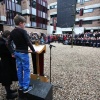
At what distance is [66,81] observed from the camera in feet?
11.0

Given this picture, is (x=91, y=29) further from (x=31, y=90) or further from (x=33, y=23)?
(x=31, y=90)

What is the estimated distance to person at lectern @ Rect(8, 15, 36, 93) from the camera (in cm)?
199

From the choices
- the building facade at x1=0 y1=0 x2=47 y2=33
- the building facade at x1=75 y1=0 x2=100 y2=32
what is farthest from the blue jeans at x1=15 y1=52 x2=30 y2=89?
the building facade at x1=75 y1=0 x2=100 y2=32

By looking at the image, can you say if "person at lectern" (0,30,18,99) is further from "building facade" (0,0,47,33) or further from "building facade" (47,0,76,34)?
"building facade" (47,0,76,34)

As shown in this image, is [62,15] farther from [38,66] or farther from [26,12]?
[38,66]

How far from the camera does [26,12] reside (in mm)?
20859

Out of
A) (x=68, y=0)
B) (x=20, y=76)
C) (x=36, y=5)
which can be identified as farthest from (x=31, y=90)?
(x=68, y=0)

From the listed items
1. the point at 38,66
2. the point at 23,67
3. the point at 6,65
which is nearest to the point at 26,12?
the point at 38,66

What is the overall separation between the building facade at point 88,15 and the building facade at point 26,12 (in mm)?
8111

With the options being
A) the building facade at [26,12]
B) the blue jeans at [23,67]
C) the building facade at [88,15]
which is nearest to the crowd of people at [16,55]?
the blue jeans at [23,67]

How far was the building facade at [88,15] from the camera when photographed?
23533mm

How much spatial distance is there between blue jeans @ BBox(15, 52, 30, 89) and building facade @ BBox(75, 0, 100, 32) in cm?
2342

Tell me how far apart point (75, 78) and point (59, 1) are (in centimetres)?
2857

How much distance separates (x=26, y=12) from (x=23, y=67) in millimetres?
20451
